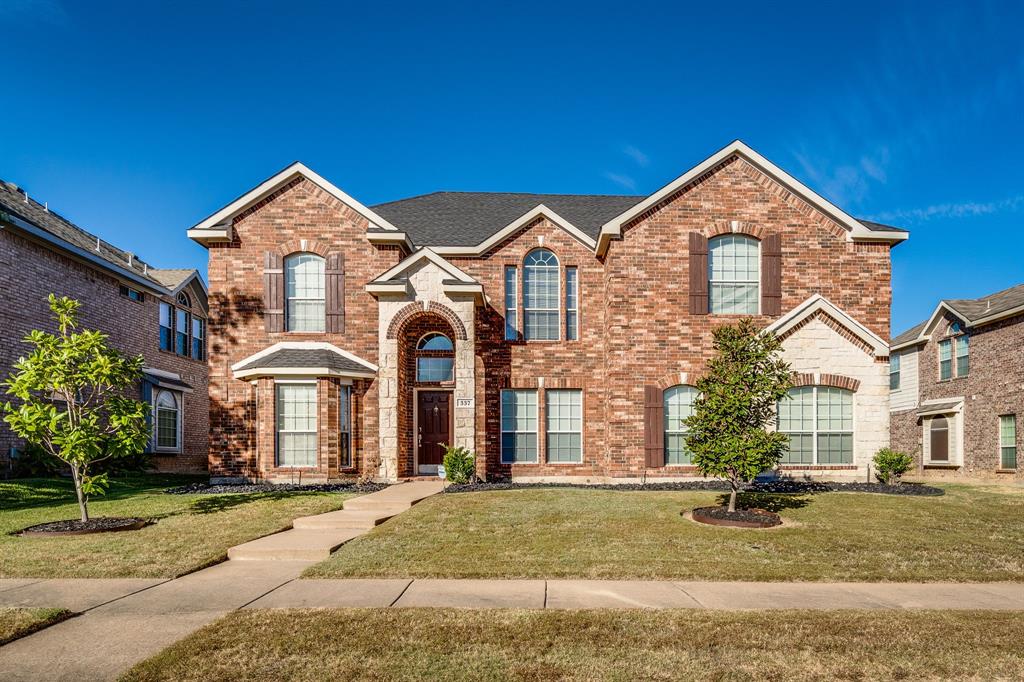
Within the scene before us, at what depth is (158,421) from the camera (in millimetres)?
23531

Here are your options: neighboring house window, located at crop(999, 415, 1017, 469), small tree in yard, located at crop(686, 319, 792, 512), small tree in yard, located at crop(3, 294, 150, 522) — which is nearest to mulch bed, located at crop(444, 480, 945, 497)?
small tree in yard, located at crop(686, 319, 792, 512)

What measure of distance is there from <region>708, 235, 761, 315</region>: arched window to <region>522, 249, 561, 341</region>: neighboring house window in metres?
4.41

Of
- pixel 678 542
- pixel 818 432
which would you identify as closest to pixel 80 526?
pixel 678 542

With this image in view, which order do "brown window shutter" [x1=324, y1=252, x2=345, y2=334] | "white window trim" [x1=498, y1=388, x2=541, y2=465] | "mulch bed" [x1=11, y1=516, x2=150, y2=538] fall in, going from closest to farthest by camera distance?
"mulch bed" [x1=11, y1=516, x2=150, y2=538]
"brown window shutter" [x1=324, y1=252, x2=345, y2=334]
"white window trim" [x1=498, y1=388, x2=541, y2=465]

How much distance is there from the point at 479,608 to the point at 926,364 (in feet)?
96.4

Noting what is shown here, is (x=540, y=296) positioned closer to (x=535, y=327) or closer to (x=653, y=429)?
(x=535, y=327)

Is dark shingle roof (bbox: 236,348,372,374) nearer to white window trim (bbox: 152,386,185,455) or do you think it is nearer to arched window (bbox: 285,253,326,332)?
arched window (bbox: 285,253,326,332)

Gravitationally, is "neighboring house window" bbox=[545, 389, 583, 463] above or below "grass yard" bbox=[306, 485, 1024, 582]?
above

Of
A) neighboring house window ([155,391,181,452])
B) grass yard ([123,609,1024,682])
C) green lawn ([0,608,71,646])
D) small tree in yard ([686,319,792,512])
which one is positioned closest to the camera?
grass yard ([123,609,1024,682])

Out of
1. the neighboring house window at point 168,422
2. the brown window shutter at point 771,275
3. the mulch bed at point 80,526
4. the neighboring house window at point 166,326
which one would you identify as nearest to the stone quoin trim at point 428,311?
the mulch bed at point 80,526

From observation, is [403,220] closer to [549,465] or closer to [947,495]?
[549,465]

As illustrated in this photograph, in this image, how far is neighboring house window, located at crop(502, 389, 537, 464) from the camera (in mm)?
17469

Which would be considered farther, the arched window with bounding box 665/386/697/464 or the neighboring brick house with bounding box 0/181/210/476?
the neighboring brick house with bounding box 0/181/210/476

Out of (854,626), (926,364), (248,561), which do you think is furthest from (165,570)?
(926,364)
